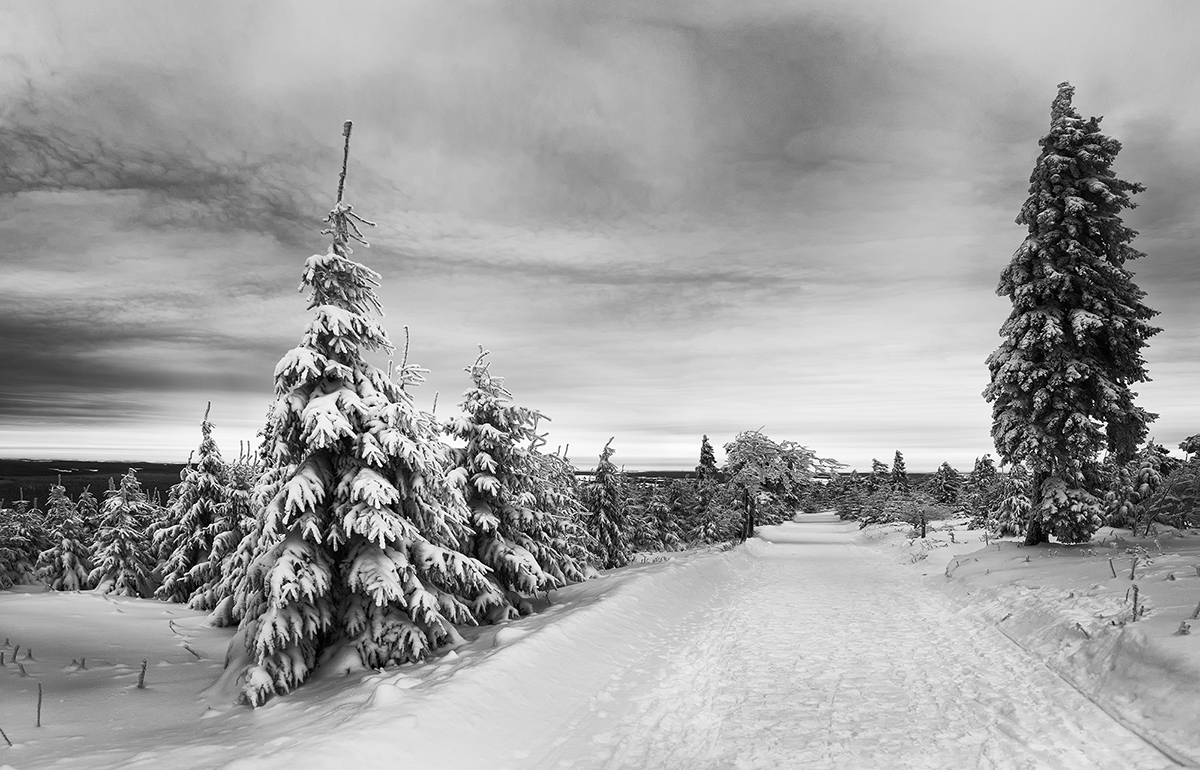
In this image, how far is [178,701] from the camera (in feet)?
30.0

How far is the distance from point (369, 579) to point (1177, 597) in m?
12.4

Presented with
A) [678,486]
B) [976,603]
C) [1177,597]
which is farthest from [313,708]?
[678,486]

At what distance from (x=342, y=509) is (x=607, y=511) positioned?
73.5 ft

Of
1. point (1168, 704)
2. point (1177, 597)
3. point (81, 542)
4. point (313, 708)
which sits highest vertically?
point (1177, 597)

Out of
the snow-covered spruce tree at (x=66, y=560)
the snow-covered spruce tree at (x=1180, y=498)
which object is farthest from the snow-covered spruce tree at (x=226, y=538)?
the snow-covered spruce tree at (x=1180, y=498)

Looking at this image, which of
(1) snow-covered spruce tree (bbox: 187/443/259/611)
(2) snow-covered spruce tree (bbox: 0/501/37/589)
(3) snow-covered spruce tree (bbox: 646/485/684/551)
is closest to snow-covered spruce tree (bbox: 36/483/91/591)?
(2) snow-covered spruce tree (bbox: 0/501/37/589)

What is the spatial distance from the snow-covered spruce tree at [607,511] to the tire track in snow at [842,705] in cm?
1789

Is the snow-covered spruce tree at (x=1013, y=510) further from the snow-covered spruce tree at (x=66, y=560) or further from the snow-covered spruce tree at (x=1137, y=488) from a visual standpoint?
the snow-covered spruce tree at (x=66, y=560)

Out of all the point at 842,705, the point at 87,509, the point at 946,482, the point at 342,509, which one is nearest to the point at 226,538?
the point at 342,509

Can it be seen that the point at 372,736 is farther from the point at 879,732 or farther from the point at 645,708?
the point at 879,732

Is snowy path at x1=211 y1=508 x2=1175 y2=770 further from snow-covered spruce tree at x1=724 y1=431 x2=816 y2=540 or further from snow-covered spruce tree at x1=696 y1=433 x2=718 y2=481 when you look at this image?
snow-covered spruce tree at x1=696 y1=433 x2=718 y2=481

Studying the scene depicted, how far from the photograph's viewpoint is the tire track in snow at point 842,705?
593 centimetres

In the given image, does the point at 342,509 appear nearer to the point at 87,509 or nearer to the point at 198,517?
the point at 198,517

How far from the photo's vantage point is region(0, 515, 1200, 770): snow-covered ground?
19.3 ft
